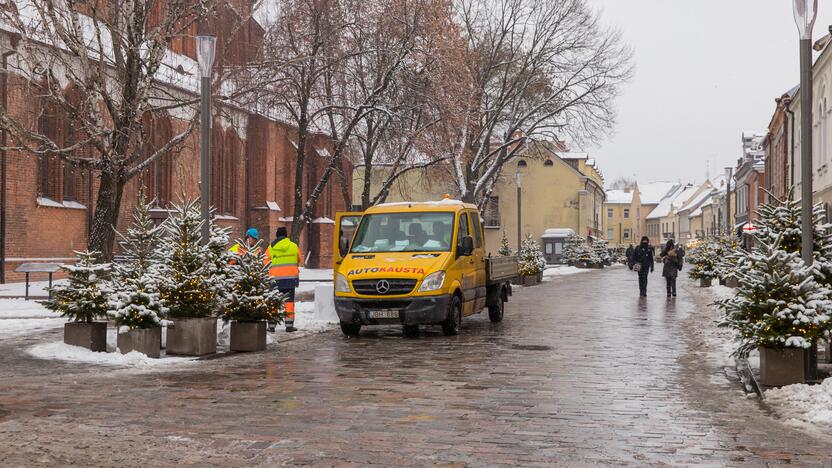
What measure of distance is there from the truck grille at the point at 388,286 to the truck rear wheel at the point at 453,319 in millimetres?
883

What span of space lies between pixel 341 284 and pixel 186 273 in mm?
3284

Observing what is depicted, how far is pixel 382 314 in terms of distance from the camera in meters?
14.9

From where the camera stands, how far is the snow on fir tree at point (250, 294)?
13.3 meters

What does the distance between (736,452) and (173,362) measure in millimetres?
7485

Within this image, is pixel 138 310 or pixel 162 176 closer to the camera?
pixel 138 310

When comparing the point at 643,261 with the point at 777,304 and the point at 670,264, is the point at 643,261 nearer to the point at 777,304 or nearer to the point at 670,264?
the point at 670,264

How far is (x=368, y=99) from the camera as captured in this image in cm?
2362

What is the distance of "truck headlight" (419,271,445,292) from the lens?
48.9 ft

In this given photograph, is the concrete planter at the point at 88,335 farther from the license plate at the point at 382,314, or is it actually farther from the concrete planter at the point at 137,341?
the license plate at the point at 382,314

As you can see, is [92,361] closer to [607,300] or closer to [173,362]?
[173,362]

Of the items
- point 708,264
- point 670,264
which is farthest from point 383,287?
point 708,264

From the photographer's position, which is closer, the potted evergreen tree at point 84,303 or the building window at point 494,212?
the potted evergreen tree at point 84,303

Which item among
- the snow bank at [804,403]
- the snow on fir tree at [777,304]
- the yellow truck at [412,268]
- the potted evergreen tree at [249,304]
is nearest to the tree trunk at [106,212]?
the yellow truck at [412,268]

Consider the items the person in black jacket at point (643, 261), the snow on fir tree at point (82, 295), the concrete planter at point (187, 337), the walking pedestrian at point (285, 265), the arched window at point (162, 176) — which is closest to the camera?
the snow on fir tree at point (82, 295)
